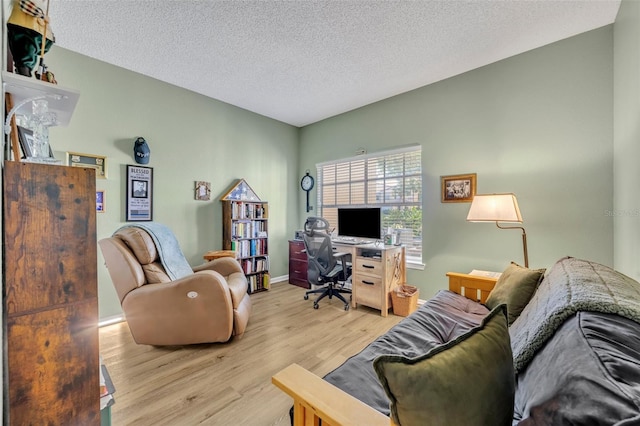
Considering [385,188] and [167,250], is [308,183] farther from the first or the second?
[167,250]

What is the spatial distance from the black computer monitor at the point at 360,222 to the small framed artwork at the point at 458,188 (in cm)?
81

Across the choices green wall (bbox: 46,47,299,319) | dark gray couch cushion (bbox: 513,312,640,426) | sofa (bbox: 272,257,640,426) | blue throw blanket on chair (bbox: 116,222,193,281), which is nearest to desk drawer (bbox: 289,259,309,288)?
green wall (bbox: 46,47,299,319)

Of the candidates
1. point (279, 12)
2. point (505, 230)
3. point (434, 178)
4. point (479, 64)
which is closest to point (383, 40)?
point (279, 12)

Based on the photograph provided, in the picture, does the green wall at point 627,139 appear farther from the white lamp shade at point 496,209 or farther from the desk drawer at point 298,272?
the desk drawer at point 298,272

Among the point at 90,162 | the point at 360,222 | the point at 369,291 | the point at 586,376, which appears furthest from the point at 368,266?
the point at 90,162

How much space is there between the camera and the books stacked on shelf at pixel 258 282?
3705 mm

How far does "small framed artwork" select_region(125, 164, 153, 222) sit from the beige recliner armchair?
796 mm

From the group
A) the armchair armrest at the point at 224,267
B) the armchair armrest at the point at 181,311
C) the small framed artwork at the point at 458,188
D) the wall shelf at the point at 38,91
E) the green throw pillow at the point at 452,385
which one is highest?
the wall shelf at the point at 38,91

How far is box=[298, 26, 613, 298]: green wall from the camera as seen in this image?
2.22 metres

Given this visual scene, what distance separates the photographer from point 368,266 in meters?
3.06

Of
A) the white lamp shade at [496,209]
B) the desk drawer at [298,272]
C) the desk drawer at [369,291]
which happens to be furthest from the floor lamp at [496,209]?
the desk drawer at [298,272]

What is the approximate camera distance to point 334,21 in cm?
212

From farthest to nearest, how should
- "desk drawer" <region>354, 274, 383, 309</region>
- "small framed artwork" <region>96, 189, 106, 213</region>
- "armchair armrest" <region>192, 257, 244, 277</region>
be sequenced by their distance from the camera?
"desk drawer" <region>354, 274, 383, 309</region> < "armchair armrest" <region>192, 257, 244, 277</region> < "small framed artwork" <region>96, 189, 106, 213</region>

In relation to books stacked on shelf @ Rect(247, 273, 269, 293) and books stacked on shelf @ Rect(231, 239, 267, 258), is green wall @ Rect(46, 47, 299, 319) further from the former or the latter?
books stacked on shelf @ Rect(247, 273, 269, 293)
